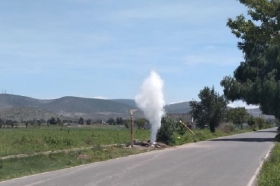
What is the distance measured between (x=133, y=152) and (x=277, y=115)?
2613cm

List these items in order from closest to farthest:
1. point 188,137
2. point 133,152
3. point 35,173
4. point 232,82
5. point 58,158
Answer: point 35,173, point 58,158, point 133,152, point 188,137, point 232,82

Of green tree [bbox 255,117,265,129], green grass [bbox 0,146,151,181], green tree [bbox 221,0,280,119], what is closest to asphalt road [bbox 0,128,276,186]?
green grass [bbox 0,146,151,181]

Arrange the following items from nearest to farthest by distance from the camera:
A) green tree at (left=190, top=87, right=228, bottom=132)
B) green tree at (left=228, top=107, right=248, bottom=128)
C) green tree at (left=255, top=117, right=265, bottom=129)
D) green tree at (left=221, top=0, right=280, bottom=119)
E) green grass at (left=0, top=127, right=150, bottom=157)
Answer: green grass at (left=0, top=127, right=150, bottom=157), green tree at (left=221, top=0, right=280, bottom=119), green tree at (left=190, top=87, right=228, bottom=132), green tree at (left=228, top=107, right=248, bottom=128), green tree at (left=255, top=117, right=265, bottom=129)

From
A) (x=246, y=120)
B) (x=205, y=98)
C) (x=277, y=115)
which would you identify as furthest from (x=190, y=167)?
(x=246, y=120)

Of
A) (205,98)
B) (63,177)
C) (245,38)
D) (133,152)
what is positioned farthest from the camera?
(205,98)

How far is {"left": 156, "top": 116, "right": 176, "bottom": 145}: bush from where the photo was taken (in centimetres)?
4406

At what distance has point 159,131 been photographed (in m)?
44.3

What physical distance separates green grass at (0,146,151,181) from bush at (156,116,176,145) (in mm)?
9649

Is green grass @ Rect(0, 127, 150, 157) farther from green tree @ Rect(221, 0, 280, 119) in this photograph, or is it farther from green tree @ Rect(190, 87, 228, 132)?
green tree @ Rect(190, 87, 228, 132)

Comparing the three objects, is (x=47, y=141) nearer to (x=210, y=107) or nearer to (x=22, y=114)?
(x=210, y=107)

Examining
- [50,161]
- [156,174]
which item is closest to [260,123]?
[50,161]

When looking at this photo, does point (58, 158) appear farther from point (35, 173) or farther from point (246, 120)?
point (246, 120)

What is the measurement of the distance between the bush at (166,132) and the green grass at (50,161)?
9.65 metres

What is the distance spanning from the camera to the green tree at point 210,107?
8412 cm
